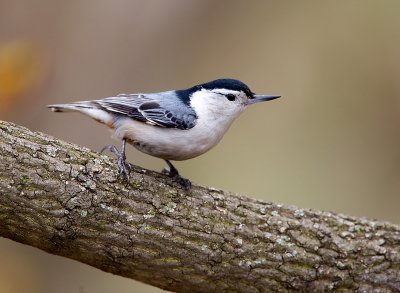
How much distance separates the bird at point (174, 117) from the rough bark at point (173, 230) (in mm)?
246

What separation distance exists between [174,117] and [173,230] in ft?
2.60

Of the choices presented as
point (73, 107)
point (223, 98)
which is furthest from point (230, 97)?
point (73, 107)

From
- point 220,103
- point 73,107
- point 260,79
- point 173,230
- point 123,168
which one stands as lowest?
point 173,230

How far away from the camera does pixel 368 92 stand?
6195 millimetres

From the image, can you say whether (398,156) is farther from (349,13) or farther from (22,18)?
(22,18)

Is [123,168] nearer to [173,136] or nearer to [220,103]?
[173,136]

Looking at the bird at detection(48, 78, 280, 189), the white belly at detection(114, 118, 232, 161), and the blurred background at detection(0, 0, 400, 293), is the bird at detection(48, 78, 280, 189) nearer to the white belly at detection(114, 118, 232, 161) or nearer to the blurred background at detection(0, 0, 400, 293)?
the white belly at detection(114, 118, 232, 161)

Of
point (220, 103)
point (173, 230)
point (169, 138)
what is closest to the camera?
point (173, 230)

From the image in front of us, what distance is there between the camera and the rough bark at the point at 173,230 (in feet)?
9.73

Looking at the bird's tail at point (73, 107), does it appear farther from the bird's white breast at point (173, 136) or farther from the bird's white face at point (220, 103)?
the bird's white face at point (220, 103)

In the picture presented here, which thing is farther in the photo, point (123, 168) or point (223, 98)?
point (223, 98)

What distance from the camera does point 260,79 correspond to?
6551mm

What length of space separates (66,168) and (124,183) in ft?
1.09

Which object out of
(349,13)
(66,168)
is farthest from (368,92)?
(66,168)
